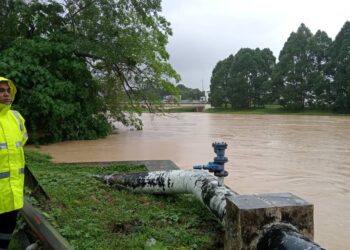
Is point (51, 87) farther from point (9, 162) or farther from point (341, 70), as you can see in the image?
point (341, 70)

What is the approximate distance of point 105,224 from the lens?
15.0 ft

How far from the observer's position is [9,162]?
3.15 metres

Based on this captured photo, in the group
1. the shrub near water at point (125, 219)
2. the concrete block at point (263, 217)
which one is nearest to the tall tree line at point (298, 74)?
the shrub near water at point (125, 219)

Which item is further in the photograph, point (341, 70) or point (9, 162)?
point (341, 70)

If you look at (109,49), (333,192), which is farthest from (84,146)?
(333,192)

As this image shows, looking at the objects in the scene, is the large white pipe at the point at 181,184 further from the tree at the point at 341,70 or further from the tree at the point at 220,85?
the tree at the point at 220,85

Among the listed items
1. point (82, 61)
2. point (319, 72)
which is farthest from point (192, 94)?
point (82, 61)

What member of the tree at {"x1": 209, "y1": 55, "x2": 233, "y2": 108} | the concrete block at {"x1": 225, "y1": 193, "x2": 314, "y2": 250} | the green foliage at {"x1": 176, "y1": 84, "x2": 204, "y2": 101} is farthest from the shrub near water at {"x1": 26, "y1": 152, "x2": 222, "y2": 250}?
the green foliage at {"x1": 176, "y1": 84, "x2": 204, "y2": 101}

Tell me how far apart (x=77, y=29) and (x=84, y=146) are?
4935 mm

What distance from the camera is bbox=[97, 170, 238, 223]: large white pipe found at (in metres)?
4.43

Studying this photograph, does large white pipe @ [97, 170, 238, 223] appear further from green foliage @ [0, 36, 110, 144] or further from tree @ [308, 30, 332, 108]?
tree @ [308, 30, 332, 108]

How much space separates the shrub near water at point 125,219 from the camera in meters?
4.07

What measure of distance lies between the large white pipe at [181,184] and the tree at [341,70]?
39.2 metres

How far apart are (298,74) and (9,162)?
4705 centimetres
